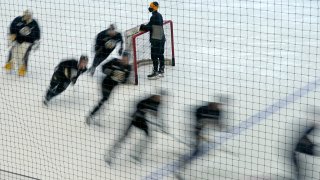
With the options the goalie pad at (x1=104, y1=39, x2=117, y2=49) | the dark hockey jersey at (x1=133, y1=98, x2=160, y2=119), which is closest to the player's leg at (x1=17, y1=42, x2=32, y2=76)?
the goalie pad at (x1=104, y1=39, x2=117, y2=49)

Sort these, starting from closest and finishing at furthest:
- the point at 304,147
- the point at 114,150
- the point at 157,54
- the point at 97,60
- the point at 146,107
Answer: the point at 304,147, the point at 146,107, the point at 114,150, the point at 97,60, the point at 157,54

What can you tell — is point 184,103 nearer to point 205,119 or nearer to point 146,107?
point 146,107

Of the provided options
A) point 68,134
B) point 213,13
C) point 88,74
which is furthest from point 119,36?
point 213,13

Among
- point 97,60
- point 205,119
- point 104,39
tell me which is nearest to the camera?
point 205,119

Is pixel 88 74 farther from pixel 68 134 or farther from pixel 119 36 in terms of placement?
pixel 68 134

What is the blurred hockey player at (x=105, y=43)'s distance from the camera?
9273 millimetres

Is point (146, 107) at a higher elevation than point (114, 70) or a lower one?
lower

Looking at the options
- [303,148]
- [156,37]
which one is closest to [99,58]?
[156,37]

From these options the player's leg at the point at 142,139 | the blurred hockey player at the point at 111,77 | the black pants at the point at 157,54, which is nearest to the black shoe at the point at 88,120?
the blurred hockey player at the point at 111,77

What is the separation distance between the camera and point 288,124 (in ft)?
24.6

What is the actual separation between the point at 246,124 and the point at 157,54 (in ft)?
8.68

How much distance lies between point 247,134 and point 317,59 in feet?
13.6

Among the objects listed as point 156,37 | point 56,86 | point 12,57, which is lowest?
point 56,86

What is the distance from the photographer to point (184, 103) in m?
8.36
